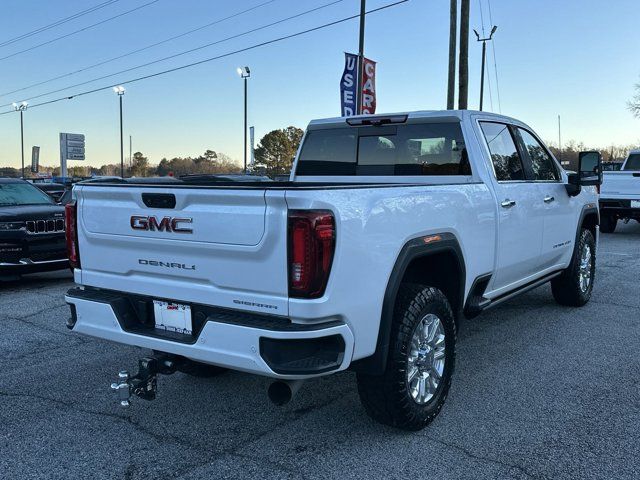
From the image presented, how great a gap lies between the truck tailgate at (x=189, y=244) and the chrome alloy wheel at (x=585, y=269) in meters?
4.75

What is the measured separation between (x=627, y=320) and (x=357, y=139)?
3.51m

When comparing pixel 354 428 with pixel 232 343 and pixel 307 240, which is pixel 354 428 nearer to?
pixel 232 343

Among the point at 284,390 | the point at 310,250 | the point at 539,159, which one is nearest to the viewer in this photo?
the point at 310,250

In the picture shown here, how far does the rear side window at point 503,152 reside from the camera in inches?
192

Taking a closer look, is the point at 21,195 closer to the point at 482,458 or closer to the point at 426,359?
the point at 426,359

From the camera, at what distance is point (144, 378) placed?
11.5ft

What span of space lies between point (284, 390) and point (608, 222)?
15.0m

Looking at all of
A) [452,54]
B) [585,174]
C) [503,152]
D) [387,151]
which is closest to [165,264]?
[387,151]

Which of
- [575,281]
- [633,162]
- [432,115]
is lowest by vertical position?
[575,281]

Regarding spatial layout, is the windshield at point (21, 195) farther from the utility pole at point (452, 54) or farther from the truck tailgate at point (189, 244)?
the utility pole at point (452, 54)

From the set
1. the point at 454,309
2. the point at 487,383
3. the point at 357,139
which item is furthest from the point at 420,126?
the point at 487,383

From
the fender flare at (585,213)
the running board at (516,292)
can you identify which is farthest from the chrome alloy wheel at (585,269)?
the running board at (516,292)

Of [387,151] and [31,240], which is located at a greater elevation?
[387,151]

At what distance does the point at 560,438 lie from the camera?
11.6 ft
